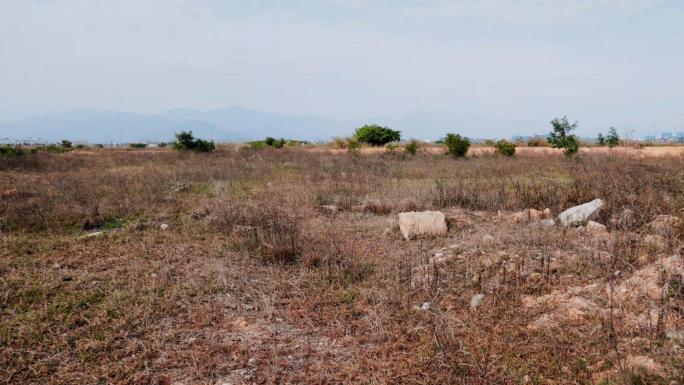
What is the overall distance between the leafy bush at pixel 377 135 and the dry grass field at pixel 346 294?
67.4 ft

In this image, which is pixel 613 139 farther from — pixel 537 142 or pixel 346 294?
pixel 346 294

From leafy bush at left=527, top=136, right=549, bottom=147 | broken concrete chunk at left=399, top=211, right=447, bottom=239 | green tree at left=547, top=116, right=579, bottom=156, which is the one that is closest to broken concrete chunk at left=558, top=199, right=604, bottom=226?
broken concrete chunk at left=399, top=211, right=447, bottom=239

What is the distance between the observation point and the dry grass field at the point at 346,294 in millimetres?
2877

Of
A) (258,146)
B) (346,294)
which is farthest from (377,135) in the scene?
(346,294)

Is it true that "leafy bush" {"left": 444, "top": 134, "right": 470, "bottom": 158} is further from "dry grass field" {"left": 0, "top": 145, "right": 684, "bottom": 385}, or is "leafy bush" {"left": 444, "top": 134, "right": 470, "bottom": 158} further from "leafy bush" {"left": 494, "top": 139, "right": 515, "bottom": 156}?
"dry grass field" {"left": 0, "top": 145, "right": 684, "bottom": 385}

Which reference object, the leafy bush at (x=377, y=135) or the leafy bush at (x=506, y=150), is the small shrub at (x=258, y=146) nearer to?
the leafy bush at (x=377, y=135)

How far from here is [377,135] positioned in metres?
28.3

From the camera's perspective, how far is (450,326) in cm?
337

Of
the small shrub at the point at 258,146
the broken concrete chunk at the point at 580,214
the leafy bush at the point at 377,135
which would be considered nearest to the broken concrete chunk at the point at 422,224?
the broken concrete chunk at the point at 580,214

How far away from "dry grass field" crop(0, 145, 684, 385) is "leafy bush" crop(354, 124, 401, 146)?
20536 mm

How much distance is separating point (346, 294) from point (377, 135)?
81.1 feet

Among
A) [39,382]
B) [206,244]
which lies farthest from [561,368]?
[206,244]

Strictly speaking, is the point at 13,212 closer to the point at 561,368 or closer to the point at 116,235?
the point at 116,235

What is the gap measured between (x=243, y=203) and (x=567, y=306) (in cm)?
631
